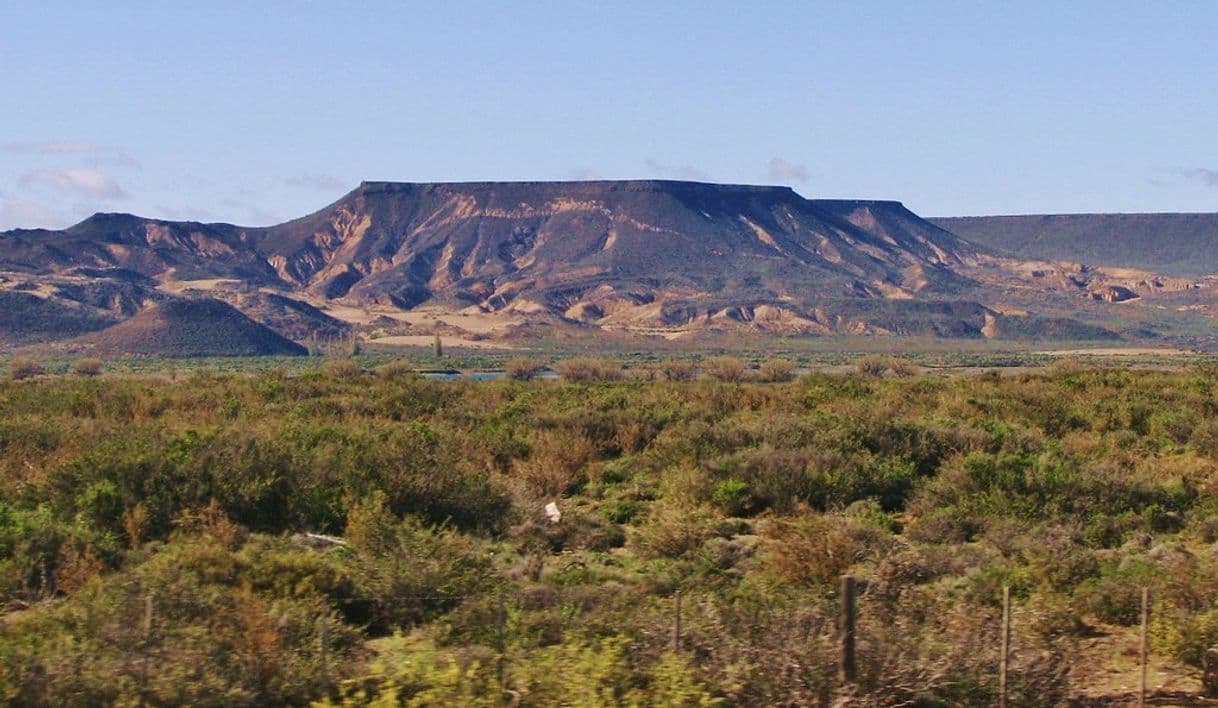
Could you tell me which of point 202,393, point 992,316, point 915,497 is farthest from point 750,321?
point 915,497

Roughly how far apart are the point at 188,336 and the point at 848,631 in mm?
124721

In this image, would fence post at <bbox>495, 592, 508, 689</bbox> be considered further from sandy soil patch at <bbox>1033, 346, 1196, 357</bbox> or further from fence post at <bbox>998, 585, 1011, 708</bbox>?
sandy soil patch at <bbox>1033, 346, 1196, 357</bbox>

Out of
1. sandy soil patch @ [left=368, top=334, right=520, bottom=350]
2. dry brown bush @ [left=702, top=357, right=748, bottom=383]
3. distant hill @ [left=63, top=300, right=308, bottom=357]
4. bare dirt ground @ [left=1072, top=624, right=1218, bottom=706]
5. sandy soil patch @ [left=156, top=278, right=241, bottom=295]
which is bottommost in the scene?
sandy soil patch @ [left=368, top=334, right=520, bottom=350]

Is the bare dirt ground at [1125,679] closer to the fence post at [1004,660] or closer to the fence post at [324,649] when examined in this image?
the fence post at [1004,660]

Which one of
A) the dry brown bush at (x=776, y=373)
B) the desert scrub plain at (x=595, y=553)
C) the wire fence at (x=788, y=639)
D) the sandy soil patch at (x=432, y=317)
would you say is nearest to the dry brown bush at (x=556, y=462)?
the desert scrub plain at (x=595, y=553)

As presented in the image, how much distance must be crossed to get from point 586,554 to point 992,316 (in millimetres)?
152769

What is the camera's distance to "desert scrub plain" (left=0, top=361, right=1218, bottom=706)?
31.8 feet

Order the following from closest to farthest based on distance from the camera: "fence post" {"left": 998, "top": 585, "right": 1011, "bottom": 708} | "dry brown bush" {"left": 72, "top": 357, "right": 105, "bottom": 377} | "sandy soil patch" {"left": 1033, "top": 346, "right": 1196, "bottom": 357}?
"fence post" {"left": 998, "top": 585, "right": 1011, "bottom": 708}
"dry brown bush" {"left": 72, "top": 357, "right": 105, "bottom": 377}
"sandy soil patch" {"left": 1033, "top": 346, "right": 1196, "bottom": 357}

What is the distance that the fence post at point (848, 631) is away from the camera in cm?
962

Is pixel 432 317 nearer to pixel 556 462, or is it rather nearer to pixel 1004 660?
pixel 556 462

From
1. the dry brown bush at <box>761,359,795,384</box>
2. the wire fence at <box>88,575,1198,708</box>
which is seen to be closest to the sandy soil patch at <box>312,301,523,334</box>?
the dry brown bush at <box>761,359,795,384</box>

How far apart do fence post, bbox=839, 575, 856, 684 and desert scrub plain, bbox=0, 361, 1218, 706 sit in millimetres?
101

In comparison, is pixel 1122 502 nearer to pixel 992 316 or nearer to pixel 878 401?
pixel 878 401

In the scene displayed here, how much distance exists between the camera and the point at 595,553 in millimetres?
16172
